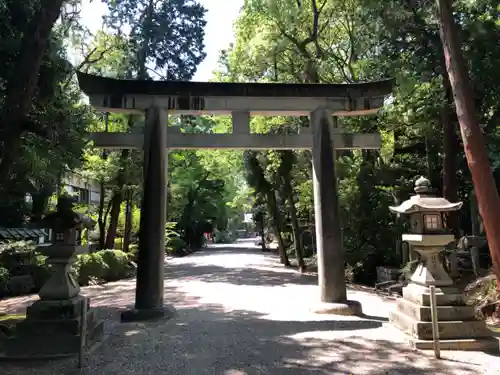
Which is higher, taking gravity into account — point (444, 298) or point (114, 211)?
point (114, 211)

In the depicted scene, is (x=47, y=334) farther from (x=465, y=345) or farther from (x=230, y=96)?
(x=465, y=345)

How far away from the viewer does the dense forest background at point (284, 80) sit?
8.09 metres

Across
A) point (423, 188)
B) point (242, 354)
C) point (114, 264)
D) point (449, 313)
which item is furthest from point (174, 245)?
point (449, 313)

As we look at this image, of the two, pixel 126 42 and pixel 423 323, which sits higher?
pixel 126 42

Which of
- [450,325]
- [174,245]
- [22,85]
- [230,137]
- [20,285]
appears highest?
[22,85]

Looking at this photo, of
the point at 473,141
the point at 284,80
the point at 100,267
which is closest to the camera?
the point at 473,141

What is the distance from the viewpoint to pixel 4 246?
45.7 ft

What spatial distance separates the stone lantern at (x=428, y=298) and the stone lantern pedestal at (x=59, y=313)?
212 inches

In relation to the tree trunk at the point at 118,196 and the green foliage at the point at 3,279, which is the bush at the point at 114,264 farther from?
the green foliage at the point at 3,279

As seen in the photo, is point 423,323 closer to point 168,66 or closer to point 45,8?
point 45,8

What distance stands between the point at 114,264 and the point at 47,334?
10856 millimetres

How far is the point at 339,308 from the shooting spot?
27.4 feet

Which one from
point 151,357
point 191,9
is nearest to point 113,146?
point 151,357

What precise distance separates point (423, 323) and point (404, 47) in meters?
9.75
